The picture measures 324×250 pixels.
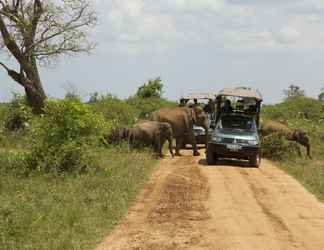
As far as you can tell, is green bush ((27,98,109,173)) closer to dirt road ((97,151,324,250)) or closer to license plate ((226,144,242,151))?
dirt road ((97,151,324,250))

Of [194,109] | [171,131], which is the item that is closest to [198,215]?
[171,131]

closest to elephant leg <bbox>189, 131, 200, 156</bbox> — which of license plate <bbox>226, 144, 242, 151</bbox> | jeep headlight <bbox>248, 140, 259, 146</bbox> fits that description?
license plate <bbox>226, 144, 242, 151</bbox>

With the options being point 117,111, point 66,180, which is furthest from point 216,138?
point 117,111

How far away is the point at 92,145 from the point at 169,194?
313cm

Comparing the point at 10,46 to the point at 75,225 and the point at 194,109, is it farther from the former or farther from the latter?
the point at 75,225

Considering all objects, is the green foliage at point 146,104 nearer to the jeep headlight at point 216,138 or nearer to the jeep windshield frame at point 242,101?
the jeep windshield frame at point 242,101

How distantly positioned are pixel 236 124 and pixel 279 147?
3.01 metres

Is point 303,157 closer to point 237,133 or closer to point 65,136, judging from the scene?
point 237,133

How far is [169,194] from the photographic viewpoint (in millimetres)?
15531

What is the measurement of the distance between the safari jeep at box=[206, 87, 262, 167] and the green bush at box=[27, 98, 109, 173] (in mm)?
5638

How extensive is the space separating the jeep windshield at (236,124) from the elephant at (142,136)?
7.45 ft

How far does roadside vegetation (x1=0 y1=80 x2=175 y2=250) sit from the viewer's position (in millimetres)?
11086

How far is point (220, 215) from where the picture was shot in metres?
13.1

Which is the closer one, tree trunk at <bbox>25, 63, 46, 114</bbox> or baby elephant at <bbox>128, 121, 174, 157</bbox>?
baby elephant at <bbox>128, 121, 174, 157</bbox>
